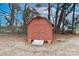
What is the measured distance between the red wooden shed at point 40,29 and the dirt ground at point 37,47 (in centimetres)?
4

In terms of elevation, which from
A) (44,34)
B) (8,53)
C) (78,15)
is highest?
(78,15)

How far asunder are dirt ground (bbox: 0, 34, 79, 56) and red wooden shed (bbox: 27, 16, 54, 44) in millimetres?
36

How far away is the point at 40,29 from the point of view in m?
1.45

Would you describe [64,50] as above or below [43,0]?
below

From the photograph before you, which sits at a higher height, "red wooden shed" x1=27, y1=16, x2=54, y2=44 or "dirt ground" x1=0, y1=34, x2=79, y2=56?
"red wooden shed" x1=27, y1=16, x2=54, y2=44

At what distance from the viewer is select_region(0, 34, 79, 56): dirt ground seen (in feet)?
4.75

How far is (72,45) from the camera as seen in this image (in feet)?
4.77

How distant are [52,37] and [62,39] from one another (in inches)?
2.4

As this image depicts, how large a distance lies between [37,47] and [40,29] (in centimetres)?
11

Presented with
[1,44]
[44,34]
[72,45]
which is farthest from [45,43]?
[1,44]

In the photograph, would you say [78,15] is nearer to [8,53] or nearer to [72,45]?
[72,45]

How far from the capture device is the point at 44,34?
1.45 m

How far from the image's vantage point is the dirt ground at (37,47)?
4.75 ft

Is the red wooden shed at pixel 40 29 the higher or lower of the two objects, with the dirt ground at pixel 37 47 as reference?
higher
